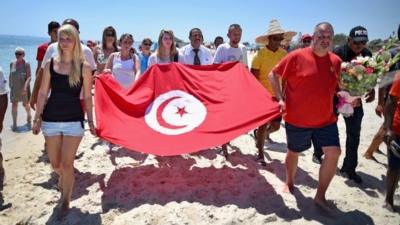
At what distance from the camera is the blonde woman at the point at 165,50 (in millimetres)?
5914

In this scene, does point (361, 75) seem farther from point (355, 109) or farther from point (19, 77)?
point (19, 77)

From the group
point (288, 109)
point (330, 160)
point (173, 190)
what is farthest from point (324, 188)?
point (173, 190)

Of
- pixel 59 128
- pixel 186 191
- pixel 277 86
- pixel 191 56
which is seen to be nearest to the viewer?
pixel 59 128

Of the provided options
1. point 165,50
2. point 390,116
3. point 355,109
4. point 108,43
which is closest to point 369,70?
point 390,116

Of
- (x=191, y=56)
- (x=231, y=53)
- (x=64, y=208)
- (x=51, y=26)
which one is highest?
(x=51, y=26)

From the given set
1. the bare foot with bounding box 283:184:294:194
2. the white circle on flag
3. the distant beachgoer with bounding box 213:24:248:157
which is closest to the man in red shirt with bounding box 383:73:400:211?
the bare foot with bounding box 283:184:294:194

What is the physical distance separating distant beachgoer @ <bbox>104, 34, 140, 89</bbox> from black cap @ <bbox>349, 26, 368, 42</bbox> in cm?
321

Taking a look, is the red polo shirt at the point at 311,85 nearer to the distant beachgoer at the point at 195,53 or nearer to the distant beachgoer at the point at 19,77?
the distant beachgoer at the point at 195,53

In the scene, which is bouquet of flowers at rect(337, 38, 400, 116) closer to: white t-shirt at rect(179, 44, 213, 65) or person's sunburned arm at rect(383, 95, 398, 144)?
person's sunburned arm at rect(383, 95, 398, 144)

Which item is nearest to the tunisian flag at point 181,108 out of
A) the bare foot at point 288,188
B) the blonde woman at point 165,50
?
the blonde woman at point 165,50

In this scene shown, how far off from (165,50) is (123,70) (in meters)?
0.75

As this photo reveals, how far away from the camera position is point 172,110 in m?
5.30

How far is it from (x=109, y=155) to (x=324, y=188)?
11.4 feet

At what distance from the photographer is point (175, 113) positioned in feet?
17.3
